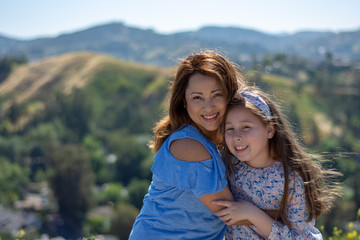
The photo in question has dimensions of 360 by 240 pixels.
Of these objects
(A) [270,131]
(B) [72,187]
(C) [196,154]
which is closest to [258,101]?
(A) [270,131]

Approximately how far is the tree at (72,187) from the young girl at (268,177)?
121 ft

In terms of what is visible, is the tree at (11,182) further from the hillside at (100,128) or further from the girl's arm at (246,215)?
the girl's arm at (246,215)

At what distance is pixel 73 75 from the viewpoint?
9488 centimetres

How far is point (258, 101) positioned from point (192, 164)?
2.32 ft

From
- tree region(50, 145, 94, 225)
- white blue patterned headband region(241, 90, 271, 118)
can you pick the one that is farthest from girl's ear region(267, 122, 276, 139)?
tree region(50, 145, 94, 225)

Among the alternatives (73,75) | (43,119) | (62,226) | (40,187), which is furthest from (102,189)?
(73,75)

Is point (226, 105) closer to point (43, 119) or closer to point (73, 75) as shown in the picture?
point (43, 119)

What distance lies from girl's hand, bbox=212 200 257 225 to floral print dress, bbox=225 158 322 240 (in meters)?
0.16

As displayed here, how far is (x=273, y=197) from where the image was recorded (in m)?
2.54

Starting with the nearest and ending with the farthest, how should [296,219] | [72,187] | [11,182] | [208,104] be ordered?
[296,219]
[208,104]
[72,187]
[11,182]

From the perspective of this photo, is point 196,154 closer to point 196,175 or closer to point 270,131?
point 196,175

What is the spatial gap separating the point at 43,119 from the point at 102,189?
27.0m

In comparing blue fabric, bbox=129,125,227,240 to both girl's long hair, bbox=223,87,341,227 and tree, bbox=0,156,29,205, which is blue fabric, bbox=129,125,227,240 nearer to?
girl's long hair, bbox=223,87,341,227

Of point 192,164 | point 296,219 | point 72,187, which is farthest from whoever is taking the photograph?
point 72,187
